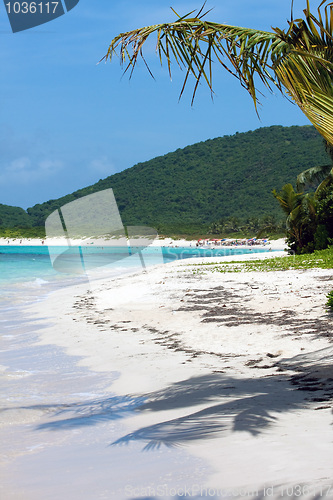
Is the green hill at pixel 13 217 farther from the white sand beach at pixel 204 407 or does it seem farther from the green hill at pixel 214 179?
the white sand beach at pixel 204 407

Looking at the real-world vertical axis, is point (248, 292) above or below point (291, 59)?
below

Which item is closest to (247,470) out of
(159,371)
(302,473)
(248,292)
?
(302,473)

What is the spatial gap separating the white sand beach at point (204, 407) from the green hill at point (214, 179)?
86870 millimetres

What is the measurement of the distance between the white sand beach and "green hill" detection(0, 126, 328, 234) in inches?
3420

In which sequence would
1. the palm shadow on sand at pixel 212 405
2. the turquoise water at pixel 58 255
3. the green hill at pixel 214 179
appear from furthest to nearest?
the green hill at pixel 214 179 → the turquoise water at pixel 58 255 → the palm shadow on sand at pixel 212 405

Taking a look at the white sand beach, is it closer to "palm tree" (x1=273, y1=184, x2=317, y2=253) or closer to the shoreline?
"palm tree" (x1=273, y1=184, x2=317, y2=253)

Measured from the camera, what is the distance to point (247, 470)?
2.94 m

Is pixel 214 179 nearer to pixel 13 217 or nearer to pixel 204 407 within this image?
pixel 13 217

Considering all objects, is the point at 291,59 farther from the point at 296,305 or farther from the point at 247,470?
the point at 296,305

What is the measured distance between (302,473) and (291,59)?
381 cm

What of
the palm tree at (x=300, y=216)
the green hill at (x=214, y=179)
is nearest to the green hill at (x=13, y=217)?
the green hill at (x=214, y=179)

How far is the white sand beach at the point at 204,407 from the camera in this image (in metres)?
2.94

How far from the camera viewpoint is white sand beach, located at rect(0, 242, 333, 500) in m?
2.94

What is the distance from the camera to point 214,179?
385ft
